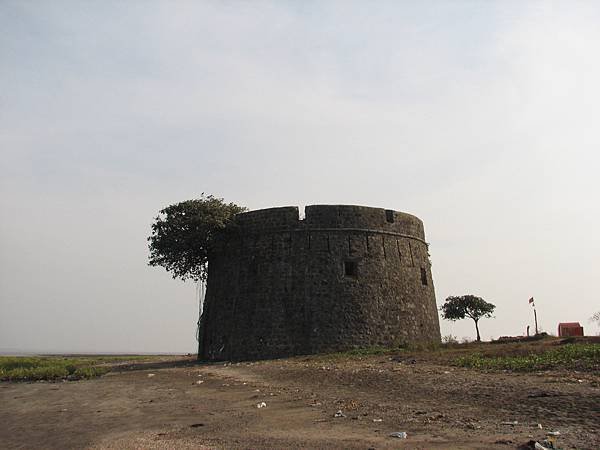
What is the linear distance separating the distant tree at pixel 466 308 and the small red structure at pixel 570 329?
32.9 feet

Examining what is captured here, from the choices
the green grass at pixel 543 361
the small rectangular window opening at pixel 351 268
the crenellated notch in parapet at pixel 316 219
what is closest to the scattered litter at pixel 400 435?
the green grass at pixel 543 361

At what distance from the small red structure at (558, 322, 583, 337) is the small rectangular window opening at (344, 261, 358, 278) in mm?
10250

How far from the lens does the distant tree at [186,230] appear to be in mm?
21859

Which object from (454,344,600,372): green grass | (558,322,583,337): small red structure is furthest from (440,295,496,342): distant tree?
(454,344,600,372): green grass

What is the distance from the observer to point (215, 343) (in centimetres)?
2242

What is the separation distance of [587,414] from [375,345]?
14575 millimetres

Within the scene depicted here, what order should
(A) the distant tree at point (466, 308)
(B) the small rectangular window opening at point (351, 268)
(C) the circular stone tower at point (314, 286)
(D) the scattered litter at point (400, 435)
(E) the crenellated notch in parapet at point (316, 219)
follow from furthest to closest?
1. (A) the distant tree at point (466, 308)
2. (E) the crenellated notch in parapet at point (316, 219)
3. (B) the small rectangular window opening at point (351, 268)
4. (C) the circular stone tower at point (314, 286)
5. (D) the scattered litter at point (400, 435)

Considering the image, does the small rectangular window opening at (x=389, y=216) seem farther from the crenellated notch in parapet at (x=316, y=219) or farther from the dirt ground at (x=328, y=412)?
the dirt ground at (x=328, y=412)

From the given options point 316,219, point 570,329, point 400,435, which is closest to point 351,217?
point 316,219

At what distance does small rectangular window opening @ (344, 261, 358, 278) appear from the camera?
21786mm

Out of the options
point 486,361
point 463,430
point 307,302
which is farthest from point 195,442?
point 307,302

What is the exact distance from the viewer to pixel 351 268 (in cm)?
2206

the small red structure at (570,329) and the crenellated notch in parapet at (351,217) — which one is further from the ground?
the crenellated notch in parapet at (351,217)

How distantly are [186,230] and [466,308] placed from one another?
22.1 metres
